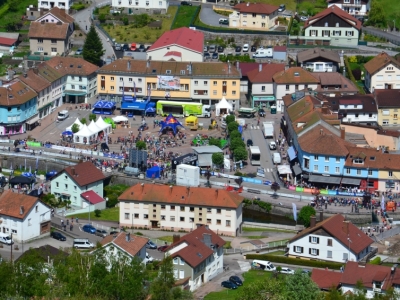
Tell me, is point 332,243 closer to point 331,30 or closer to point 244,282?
point 244,282

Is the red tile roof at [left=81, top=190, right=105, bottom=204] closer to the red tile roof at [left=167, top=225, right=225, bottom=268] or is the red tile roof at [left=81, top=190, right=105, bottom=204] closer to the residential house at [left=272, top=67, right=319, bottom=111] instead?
the red tile roof at [left=167, top=225, right=225, bottom=268]

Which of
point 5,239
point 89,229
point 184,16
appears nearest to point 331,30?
point 184,16

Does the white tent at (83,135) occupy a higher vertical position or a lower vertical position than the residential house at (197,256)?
higher

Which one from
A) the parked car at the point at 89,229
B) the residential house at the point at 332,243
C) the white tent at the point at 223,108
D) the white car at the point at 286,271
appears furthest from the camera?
the white tent at the point at 223,108

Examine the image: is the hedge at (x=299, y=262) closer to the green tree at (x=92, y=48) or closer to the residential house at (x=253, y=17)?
the green tree at (x=92, y=48)

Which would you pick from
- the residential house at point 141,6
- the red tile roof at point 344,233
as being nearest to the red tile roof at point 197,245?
the red tile roof at point 344,233

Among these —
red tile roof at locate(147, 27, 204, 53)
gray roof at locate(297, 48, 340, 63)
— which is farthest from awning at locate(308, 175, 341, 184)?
red tile roof at locate(147, 27, 204, 53)
